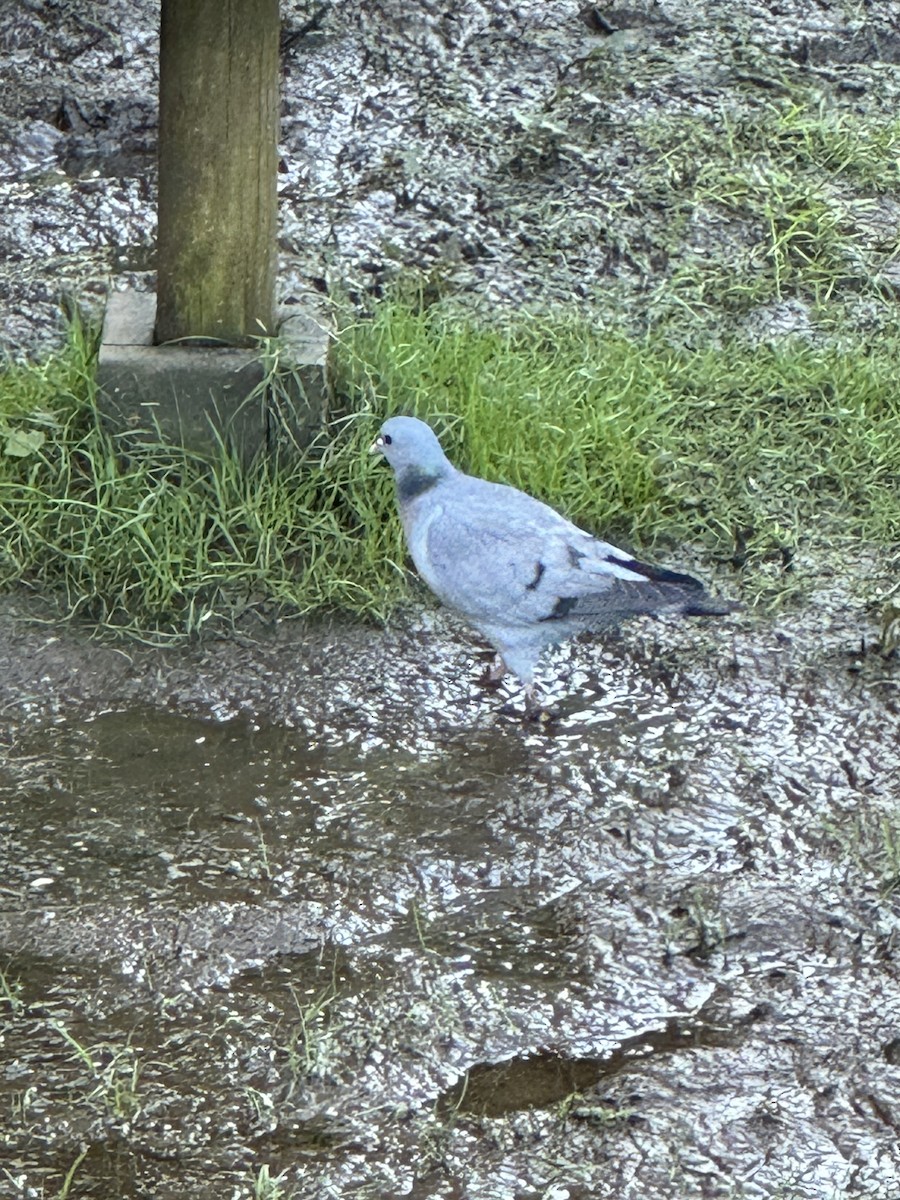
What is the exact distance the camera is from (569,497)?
4312 mm

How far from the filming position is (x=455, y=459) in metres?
4.28

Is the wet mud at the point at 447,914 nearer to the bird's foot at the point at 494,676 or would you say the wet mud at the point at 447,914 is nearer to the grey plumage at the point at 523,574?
the bird's foot at the point at 494,676

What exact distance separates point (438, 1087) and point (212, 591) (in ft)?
5.45

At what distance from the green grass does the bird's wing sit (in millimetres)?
483

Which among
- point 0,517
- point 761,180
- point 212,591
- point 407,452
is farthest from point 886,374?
point 0,517

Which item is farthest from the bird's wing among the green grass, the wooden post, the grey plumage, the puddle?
the puddle

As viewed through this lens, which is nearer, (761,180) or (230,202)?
(230,202)

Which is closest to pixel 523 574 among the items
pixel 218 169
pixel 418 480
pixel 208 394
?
pixel 418 480

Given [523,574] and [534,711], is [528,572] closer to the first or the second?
[523,574]

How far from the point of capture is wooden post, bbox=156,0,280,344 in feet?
12.6

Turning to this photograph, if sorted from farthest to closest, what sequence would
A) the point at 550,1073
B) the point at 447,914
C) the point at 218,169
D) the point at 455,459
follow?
the point at 455,459, the point at 218,169, the point at 447,914, the point at 550,1073

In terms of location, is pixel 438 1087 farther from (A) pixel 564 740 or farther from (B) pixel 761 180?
(B) pixel 761 180

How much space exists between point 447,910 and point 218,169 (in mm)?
1936

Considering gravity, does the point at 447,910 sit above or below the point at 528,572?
below
